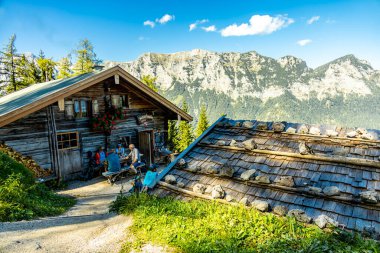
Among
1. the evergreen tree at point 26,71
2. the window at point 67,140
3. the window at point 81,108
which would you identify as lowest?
the window at point 67,140

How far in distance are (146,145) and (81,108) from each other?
15.4 feet

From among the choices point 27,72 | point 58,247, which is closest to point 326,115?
point 27,72

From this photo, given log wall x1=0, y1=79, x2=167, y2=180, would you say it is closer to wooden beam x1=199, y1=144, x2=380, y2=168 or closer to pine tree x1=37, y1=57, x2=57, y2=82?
wooden beam x1=199, y1=144, x2=380, y2=168

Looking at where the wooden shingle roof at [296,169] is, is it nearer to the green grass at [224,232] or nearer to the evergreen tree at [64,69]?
the green grass at [224,232]

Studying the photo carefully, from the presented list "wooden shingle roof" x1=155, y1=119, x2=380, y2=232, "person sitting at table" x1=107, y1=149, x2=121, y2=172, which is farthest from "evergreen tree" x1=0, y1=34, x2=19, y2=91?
"wooden shingle roof" x1=155, y1=119, x2=380, y2=232

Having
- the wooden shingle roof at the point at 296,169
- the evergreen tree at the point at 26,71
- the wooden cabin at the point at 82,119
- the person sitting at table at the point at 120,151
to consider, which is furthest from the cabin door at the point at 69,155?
the evergreen tree at the point at 26,71

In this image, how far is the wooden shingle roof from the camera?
2.91 m

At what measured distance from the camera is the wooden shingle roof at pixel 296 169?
291 cm

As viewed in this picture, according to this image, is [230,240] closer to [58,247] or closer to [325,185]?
[325,185]

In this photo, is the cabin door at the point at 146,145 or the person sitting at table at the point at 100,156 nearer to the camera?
the person sitting at table at the point at 100,156

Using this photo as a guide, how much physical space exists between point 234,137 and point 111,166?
326 inches

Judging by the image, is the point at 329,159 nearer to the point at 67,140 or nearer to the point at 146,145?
the point at 67,140

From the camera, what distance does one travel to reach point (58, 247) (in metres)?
3.67

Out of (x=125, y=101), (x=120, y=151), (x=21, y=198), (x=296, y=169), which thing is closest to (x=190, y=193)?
(x=296, y=169)
